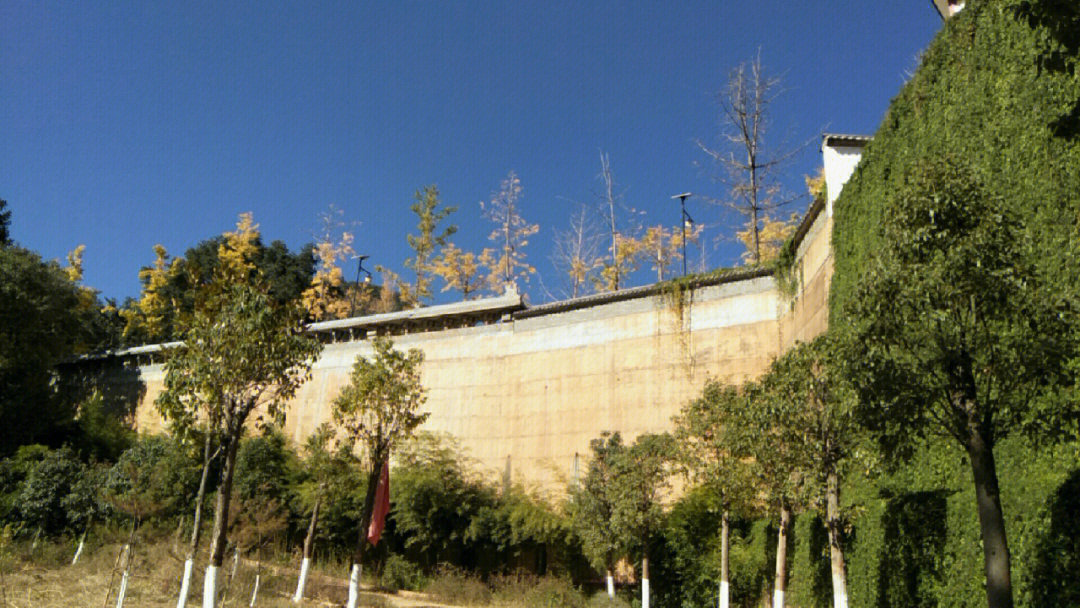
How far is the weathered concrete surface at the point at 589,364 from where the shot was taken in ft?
60.8

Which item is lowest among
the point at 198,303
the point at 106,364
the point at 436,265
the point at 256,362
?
the point at 256,362

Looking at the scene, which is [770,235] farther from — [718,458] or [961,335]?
[961,335]

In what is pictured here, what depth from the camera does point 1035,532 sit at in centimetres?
696

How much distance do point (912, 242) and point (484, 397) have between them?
55.1 feet

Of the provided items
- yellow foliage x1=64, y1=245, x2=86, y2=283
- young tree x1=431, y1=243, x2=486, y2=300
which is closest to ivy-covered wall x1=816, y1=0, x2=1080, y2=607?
young tree x1=431, y1=243, x2=486, y2=300

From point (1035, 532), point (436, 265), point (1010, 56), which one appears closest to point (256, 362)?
point (1035, 532)

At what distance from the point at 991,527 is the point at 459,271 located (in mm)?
28547

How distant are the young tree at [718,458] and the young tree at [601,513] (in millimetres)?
2263

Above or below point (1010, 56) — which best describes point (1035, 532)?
below

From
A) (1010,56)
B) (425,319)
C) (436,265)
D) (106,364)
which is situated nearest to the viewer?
(1010,56)

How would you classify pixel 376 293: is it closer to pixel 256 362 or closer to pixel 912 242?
pixel 256 362

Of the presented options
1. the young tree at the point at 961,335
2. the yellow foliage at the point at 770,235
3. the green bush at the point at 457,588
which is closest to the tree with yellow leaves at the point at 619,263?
the yellow foliage at the point at 770,235

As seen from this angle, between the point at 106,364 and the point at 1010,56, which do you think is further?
the point at 106,364

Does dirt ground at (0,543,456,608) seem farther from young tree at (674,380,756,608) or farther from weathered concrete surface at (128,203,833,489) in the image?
young tree at (674,380,756,608)
